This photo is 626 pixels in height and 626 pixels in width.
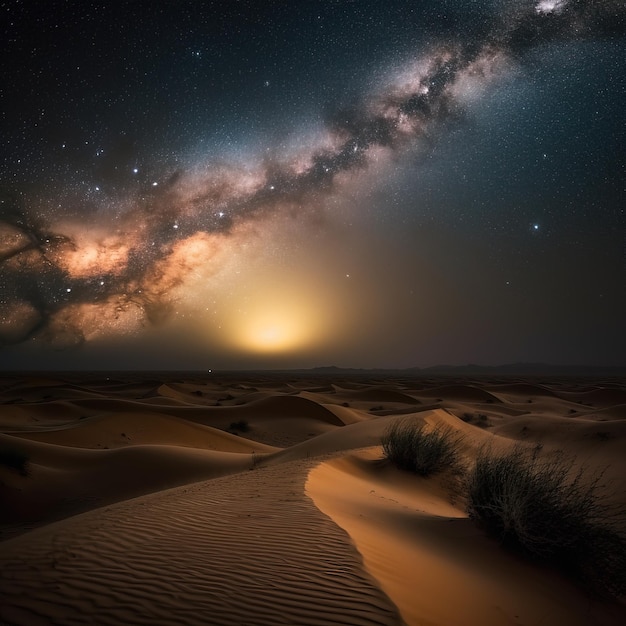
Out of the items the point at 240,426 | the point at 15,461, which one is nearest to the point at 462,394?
the point at 240,426

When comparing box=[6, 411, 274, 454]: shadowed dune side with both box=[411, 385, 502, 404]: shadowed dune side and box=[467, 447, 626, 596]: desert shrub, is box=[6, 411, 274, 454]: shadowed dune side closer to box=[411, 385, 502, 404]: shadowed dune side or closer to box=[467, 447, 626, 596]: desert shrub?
box=[467, 447, 626, 596]: desert shrub

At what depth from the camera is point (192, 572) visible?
385 cm

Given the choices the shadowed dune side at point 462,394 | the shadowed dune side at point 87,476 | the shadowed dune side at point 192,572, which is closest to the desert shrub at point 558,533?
the shadowed dune side at point 192,572

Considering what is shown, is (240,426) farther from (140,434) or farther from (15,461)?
(15,461)

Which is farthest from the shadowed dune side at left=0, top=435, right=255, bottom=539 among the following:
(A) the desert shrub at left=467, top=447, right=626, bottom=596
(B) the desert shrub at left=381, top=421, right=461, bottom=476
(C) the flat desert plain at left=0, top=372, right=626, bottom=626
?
(A) the desert shrub at left=467, top=447, right=626, bottom=596

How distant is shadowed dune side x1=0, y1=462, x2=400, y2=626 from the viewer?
10.5 ft

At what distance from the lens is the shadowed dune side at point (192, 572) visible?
3195mm

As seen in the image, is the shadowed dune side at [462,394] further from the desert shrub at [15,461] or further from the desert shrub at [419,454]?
the desert shrub at [15,461]

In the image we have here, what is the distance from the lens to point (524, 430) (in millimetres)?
18328

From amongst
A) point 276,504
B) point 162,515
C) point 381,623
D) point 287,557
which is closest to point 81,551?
point 162,515

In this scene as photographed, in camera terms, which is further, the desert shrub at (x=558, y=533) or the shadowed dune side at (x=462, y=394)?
the shadowed dune side at (x=462, y=394)

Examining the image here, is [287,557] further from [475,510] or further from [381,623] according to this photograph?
[475,510]

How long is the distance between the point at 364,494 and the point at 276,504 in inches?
83.2

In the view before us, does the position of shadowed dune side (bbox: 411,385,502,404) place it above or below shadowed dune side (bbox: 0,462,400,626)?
below
